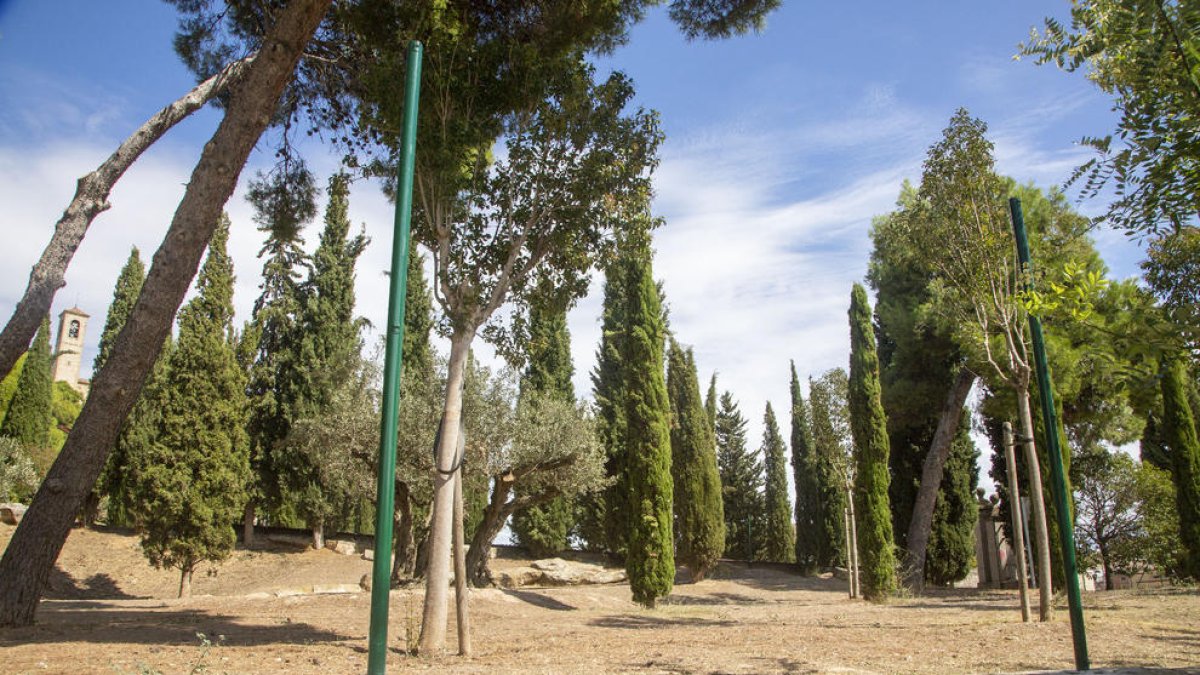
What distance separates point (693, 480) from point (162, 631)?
19.8 meters

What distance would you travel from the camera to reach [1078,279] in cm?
442

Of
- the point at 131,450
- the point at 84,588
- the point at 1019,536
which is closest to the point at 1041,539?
the point at 1019,536

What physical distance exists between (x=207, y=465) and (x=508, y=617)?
35.3 feet

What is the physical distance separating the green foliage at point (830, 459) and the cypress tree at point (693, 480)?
402cm

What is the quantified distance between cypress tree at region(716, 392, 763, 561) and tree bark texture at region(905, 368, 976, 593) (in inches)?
536

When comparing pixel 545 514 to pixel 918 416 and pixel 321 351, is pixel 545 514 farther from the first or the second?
pixel 918 416

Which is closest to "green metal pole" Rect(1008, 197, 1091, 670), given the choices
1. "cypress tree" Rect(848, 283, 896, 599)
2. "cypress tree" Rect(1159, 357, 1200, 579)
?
"cypress tree" Rect(848, 283, 896, 599)

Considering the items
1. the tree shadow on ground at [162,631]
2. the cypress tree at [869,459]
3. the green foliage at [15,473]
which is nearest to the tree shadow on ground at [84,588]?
the green foliage at [15,473]

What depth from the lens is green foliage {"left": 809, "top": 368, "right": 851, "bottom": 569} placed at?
77.9ft

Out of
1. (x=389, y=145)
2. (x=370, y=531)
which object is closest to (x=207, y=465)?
(x=370, y=531)

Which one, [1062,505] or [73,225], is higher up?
[73,225]

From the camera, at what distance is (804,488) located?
3170 cm

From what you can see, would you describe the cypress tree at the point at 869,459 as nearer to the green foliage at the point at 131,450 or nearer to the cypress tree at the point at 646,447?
the cypress tree at the point at 646,447

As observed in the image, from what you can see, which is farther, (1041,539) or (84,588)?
(84,588)
